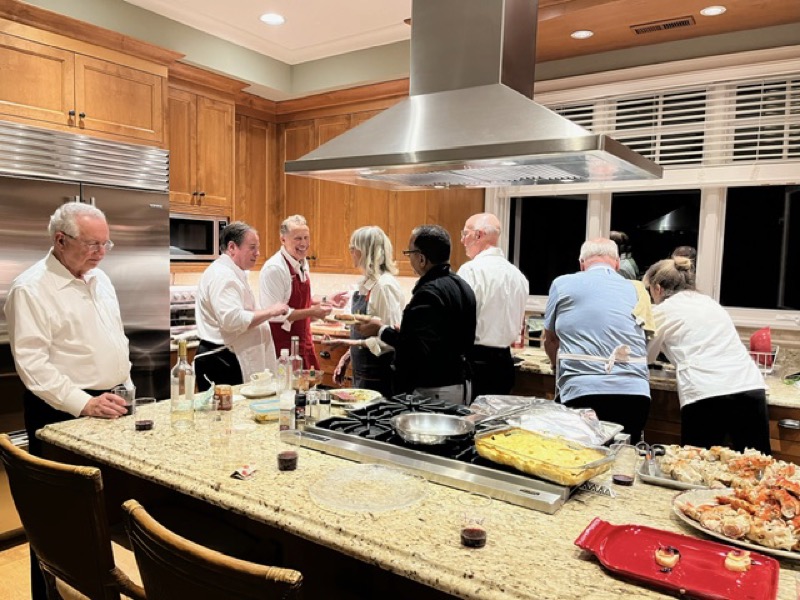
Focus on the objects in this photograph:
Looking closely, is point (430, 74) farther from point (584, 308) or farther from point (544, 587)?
point (544, 587)

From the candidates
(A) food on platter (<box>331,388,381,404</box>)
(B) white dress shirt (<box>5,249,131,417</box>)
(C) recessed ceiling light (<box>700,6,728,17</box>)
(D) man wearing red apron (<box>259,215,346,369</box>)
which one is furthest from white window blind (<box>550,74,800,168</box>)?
(B) white dress shirt (<box>5,249,131,417</box>)

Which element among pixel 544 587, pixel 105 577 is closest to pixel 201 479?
pixel 105 577

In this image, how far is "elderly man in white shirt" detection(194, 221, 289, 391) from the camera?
3.37 metres

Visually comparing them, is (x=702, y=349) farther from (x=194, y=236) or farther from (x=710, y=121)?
(x=194, y=236)

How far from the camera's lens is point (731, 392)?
275cm

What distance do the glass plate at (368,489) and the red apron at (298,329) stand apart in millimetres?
2248

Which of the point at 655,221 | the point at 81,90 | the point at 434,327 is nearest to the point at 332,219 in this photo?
the point at 81,90

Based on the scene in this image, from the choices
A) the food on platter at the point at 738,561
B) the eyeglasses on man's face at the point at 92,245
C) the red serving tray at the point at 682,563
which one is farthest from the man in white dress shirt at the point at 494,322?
the food on platter at the point at 738,561

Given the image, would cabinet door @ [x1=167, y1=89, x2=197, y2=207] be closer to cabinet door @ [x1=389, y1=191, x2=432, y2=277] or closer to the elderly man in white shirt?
the elderly man in white shirt

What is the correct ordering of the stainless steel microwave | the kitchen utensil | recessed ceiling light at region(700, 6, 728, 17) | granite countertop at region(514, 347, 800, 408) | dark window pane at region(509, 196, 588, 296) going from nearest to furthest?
the kitchen utensil, granite countertop at region(514, 347, 800, 408), recessed ceiling light at region(700, 6, 728, 17), dark window pane at region(509, 196, 588, 296), the stainless steel microwave

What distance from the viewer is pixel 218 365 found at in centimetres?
349

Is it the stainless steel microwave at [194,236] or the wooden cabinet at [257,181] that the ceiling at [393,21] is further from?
the stainless steel microwave at [194,236]

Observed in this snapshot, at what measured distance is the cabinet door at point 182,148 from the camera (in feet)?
14.5

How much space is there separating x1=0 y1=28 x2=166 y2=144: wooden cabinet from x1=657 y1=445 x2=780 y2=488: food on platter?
12.0 feet
